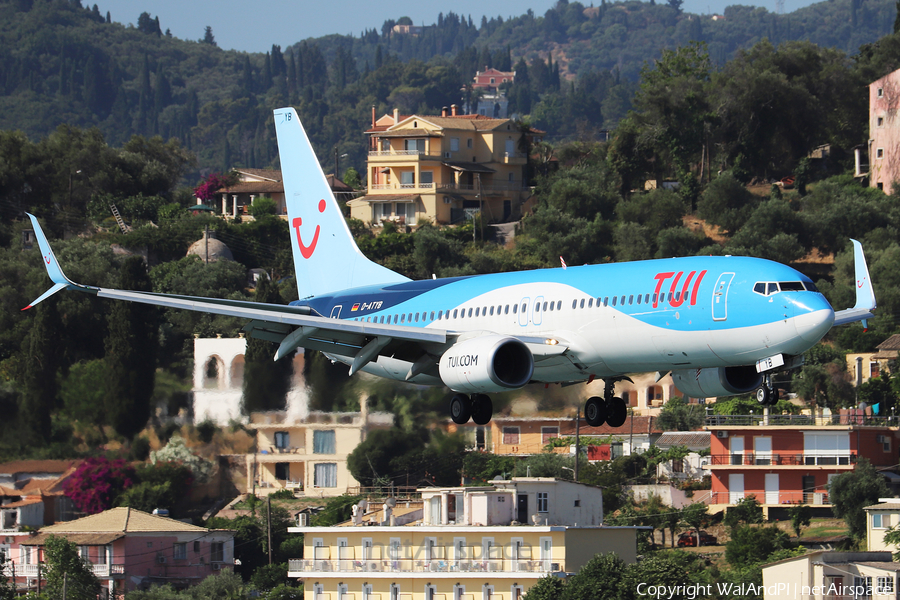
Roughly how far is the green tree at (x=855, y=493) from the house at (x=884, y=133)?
192ft

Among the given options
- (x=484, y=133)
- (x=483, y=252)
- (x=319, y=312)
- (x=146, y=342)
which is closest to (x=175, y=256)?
(x=483, y=252)

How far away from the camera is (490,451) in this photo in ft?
264

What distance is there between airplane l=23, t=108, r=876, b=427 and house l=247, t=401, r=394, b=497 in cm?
948

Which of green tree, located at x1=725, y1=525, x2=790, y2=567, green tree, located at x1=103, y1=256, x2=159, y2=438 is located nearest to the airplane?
green tree, located at x1=103, y1=256, x2=159, y2=438

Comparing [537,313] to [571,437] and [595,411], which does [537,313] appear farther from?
[571,437]

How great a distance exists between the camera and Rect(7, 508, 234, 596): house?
82562 millimetres

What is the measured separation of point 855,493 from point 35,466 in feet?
158

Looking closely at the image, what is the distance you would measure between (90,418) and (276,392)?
15424 mm

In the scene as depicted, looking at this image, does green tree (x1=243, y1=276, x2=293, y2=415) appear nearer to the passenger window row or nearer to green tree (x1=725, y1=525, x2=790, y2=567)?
the passenger window row

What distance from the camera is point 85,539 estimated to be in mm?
83188

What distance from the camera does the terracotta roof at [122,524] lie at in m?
81.5

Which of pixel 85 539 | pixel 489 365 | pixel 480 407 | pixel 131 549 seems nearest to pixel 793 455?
pixel 131 549

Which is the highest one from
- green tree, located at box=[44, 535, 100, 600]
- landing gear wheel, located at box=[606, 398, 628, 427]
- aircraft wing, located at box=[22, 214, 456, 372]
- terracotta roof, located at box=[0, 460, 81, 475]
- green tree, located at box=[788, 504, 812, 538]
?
aircraft wing, located at box=[22, 214, 456, 372]

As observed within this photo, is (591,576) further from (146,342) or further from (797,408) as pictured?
(797,408)
